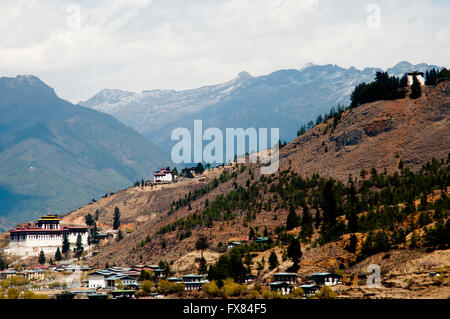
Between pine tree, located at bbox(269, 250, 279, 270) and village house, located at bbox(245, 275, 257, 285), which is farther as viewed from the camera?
village house, located at bbox(245, 275, 257, 285)

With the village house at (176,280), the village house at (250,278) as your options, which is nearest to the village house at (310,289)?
the village house at (250,278)

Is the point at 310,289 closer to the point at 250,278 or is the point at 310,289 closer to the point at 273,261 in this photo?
the point at 273,261

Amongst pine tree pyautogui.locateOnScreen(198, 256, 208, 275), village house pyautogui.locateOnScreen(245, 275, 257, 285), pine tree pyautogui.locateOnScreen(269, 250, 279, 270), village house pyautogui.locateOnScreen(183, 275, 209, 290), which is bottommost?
village house pyautogui.locateOnScreen(183, 275, 209, 290)

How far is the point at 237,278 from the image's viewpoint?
171 m

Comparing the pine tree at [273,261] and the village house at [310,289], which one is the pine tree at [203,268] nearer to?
the pine tree at [273,261]

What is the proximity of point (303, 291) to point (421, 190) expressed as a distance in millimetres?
48199

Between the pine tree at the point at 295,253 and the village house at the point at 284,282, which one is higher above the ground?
the pine tree at the point at 295,253

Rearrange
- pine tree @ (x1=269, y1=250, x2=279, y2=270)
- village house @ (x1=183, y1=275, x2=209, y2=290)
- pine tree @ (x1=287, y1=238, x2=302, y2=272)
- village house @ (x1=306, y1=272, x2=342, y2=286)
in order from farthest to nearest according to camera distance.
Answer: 1. village house @ (x1=183, y1=275, x2=209, y2=290)
2. pine tree @ (x1=269, y1=250, x2=279, y2=270)
3. pine tree @ (x1=287, y1=238, x2=302, y2=272)
4. village house @ (x1=306, y1=272, x2=342, y2=286)

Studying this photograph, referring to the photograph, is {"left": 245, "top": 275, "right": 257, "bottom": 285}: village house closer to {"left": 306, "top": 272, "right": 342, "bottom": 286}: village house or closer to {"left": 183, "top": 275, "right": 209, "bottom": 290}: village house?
{"left": 183, "top": 275, "right": 209, "bottom": 290}: village house

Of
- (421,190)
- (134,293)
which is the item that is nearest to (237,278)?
(134,293)

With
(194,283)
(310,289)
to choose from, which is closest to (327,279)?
(310,289)

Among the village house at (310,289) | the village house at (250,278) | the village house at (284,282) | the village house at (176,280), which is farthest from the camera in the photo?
the village house at (176,280)

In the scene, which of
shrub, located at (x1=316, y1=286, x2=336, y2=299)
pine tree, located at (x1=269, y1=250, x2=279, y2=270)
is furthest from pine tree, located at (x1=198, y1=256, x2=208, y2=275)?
shrub, located at (x1=316, y1=286, x2=336, y2=299)
